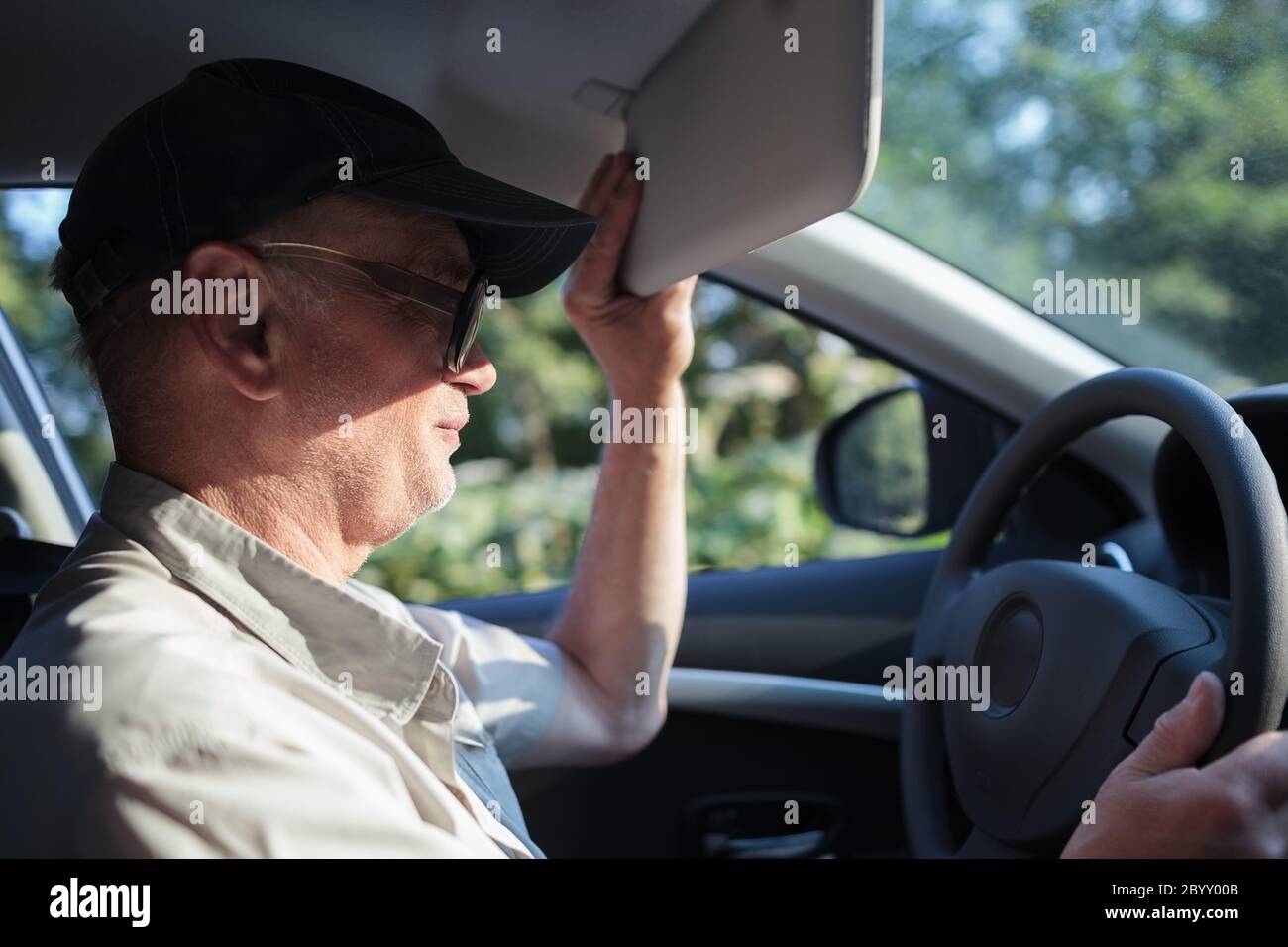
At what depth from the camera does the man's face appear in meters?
1.55

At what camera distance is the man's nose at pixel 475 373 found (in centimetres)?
169

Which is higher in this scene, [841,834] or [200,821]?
[200,821]

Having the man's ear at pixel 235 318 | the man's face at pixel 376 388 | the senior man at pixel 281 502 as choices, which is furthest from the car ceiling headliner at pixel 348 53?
the man's ear at pixel 235 318

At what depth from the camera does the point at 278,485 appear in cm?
153

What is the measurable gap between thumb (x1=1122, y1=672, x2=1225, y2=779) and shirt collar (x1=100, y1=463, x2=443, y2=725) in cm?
83

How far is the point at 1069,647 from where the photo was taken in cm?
165

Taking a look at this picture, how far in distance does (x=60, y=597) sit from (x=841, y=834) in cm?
162

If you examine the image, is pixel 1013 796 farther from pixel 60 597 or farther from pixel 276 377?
pixel 60 597

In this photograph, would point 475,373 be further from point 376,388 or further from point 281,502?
point 281,502

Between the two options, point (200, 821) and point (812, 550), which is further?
point (812, 550)

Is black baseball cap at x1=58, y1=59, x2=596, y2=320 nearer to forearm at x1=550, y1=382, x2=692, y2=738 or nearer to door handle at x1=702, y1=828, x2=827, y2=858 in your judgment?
forearm at x1=550, y1=382, x2=692, y2=738

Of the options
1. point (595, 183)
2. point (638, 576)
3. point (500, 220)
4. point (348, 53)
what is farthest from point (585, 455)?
point (500, 220)

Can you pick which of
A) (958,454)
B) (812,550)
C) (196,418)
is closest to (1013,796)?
(958,454)

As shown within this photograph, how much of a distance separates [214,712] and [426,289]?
68 cm
